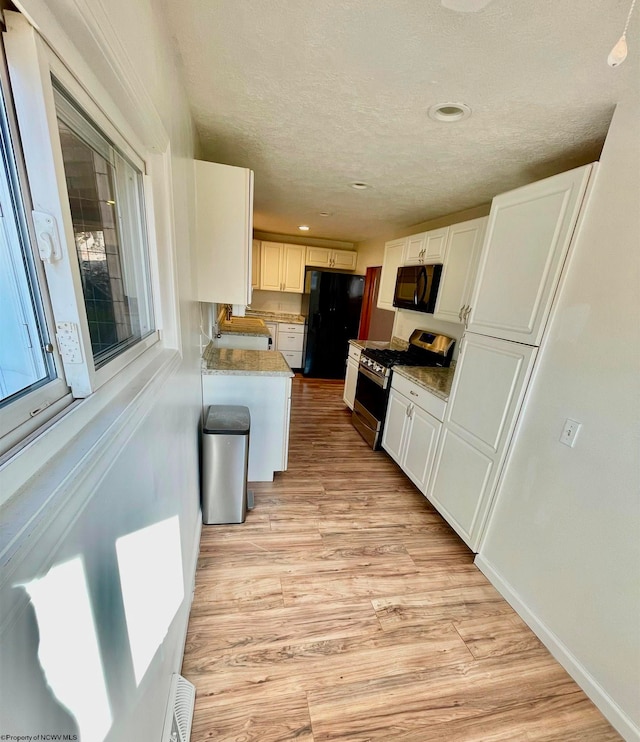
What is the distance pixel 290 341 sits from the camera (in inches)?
214

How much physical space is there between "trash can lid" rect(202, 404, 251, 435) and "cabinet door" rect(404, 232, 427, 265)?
2284 mm

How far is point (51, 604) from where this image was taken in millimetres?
417

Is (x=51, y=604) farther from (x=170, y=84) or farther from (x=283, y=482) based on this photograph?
(x=283, y=482)

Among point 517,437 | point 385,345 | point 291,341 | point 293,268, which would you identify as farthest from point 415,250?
point 291,341

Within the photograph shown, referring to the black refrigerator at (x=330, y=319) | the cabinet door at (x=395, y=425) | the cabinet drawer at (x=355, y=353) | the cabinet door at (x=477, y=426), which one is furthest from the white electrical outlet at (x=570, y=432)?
the black refrigerator at (x=330, y=319)

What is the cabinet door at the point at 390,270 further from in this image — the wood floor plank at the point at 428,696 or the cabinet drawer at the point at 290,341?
the wood floor plank at the point at 428,696

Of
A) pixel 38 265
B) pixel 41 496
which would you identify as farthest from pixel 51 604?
pixel 38 265

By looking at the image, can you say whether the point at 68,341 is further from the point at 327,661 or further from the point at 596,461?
the point at 596,461

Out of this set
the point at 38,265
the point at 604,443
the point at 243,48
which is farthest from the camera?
the point at 604,443

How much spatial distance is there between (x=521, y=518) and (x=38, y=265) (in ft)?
7.12

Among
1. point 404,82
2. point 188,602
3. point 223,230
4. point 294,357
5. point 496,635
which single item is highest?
point 404,82

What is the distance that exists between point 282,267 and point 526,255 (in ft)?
13.6

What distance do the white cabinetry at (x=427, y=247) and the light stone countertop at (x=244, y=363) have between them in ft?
5.69

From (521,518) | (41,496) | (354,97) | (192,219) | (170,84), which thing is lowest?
(521,518)
